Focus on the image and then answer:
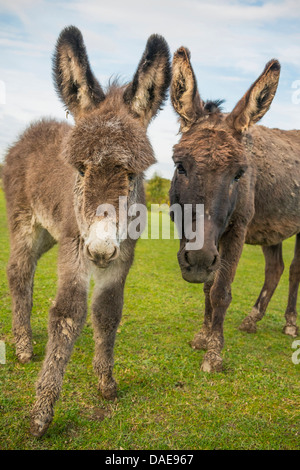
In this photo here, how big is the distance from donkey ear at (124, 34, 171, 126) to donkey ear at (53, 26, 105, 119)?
33cm

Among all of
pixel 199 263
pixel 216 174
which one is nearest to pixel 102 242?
pixel 199 263

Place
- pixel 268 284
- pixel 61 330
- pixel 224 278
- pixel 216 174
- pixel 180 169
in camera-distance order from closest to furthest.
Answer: pixel 61 330
pixel 216 174
pixel 180 169
pixel 224 278
pixel 268 284

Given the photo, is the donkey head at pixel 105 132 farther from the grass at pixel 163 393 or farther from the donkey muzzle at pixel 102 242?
the grass at pixel 163 393

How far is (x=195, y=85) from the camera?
426 cm

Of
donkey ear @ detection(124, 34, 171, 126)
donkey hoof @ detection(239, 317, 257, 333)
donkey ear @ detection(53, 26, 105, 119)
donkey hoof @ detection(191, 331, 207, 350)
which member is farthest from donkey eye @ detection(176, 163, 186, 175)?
donkey hoof @ detection(239, 317, 257, 333)

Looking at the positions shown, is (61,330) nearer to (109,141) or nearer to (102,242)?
(102,242)

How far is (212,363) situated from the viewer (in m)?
5.11

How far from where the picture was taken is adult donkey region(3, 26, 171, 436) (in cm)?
304

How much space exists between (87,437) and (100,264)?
166 centimetres

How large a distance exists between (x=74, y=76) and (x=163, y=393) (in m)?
3.54

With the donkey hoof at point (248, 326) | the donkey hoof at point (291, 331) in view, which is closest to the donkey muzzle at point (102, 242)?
the donkey hoof at point (248, 326)

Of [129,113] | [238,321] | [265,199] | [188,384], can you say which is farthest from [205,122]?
[238,321]

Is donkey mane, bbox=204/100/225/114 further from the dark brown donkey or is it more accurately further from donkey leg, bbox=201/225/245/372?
donkey leg, bbox=201/225/245/372

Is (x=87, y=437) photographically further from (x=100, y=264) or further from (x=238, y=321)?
(x=238, y=321)
